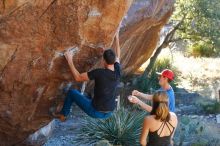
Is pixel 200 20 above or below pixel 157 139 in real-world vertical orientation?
above

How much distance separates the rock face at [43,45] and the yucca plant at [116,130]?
3.41 meters

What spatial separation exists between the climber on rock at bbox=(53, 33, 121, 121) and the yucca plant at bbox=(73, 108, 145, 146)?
160 inches

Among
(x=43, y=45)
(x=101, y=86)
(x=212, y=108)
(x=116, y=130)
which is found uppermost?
(x=43, y=45)

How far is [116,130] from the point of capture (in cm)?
1192

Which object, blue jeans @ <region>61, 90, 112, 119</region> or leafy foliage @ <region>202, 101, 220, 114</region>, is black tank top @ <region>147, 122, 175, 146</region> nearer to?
blue jeans @ <region>61, 90, 112, 119</region>

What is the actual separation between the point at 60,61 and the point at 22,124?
165cm

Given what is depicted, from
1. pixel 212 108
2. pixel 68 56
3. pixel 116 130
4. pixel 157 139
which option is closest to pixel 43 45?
pixel 68 56

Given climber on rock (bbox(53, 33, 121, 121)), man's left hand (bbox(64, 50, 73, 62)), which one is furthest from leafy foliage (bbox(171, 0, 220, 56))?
man's left hand (bbox(64, 50, 73, 62))

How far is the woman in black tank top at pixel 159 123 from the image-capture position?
666cm

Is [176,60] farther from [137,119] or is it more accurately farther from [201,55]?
[137,119]

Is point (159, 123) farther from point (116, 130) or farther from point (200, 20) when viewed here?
point (200, 20)

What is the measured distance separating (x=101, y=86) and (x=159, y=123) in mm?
1236

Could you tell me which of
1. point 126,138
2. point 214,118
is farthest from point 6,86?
point 214,118

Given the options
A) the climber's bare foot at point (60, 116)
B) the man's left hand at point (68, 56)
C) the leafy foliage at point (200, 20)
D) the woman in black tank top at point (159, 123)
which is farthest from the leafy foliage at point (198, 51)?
the woman in black tank top at point (159, 123)
